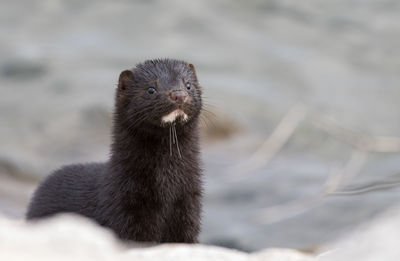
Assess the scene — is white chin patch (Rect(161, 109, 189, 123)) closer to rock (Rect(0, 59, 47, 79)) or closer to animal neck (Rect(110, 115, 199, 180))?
animal neck (Rect(110, 115, 199, 180))

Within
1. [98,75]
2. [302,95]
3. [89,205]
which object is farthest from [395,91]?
[89,205]

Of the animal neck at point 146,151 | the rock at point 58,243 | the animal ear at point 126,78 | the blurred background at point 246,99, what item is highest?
the blurred background at point 246,99

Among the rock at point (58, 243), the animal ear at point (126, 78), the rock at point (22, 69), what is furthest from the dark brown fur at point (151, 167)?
the rock at point (22, 69)

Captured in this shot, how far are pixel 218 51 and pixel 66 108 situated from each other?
7.10ft

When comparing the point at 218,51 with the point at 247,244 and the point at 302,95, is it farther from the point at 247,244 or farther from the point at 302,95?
the point at 247,244

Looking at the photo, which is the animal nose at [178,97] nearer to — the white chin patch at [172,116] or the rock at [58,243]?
the white chin patch at [172,116]

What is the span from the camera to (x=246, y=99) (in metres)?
9.30

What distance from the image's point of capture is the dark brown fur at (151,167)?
4.36 m

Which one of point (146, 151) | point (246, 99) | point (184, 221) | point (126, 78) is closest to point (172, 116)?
point (146, 151)

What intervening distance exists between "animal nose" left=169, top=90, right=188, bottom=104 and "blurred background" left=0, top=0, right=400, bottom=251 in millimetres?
2233

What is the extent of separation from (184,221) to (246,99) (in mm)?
4892

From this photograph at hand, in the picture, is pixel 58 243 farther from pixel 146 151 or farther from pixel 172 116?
pixel 146 151

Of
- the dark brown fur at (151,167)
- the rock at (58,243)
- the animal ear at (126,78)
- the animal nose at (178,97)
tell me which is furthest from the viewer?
the animal ear at (126,78)

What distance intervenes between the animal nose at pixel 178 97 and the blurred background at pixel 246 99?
2.23 m
